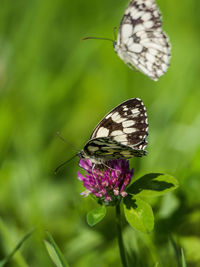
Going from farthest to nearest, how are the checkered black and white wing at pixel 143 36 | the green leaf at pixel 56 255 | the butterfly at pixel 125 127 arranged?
the checkered black and white wing at pixel 143 36 < the butterfly at pixel 125 127 < the green leaf at pixel 56 255

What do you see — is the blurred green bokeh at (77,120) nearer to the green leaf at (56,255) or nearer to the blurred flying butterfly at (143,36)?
the green leaf at (56,255)

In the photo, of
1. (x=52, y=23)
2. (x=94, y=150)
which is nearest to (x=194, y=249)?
(x=94, y=150)

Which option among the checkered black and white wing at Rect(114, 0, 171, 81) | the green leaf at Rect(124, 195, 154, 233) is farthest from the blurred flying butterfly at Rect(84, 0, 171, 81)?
the green leaf at Rect(124, 195, 154, 233)

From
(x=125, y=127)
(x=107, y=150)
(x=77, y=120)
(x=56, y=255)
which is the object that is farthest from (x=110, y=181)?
(x=77, y=120)

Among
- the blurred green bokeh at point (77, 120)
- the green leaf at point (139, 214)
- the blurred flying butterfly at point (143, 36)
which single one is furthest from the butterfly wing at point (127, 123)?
the blurred flying butterfly at point (143, 36)

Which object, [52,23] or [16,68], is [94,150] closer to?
[16,68]

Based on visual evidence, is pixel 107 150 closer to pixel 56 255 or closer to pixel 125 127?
pixel 125 127
